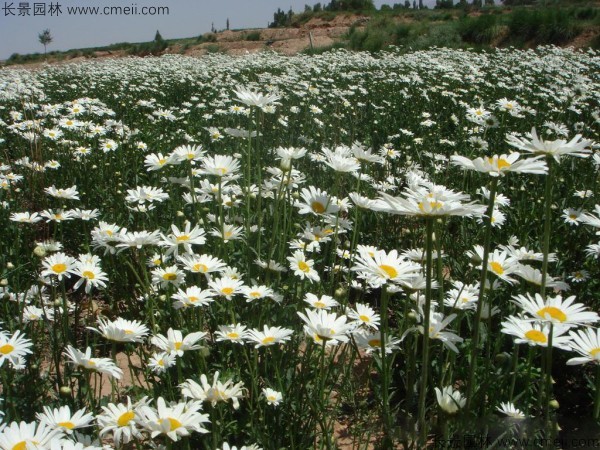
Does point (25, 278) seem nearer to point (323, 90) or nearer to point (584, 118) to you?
point (323, 90)

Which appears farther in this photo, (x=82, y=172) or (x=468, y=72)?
(x=468, y=72)

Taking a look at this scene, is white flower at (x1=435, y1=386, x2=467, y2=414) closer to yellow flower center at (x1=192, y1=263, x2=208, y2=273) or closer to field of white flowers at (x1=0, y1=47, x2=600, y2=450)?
field of white flowers at (x1=0, y1=47, x2=600, y2=450)

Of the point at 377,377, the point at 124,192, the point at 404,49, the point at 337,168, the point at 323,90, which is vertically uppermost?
the point at 404,49

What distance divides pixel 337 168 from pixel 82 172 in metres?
3.15

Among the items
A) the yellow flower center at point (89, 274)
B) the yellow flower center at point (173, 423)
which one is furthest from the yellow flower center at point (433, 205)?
the yellow flower center at point (89, 274)

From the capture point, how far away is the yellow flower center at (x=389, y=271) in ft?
5.26

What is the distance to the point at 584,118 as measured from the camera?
24.0ft

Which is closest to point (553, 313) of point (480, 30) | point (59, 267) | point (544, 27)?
point (59, 267)

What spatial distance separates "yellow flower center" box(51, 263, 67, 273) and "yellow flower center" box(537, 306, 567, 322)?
1.73m

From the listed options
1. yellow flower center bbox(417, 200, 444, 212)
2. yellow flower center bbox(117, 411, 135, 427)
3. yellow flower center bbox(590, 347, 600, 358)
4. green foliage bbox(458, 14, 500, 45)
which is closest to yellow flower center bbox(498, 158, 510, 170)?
yellow flower center bbox(417, 200, 444, 212)

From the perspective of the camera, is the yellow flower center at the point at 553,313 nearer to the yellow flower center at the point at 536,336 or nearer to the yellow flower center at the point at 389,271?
the yellow flower center at the point at 536,336

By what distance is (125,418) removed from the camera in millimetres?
1365

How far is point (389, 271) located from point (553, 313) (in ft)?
1.57

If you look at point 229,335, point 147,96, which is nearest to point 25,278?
point 229,335
